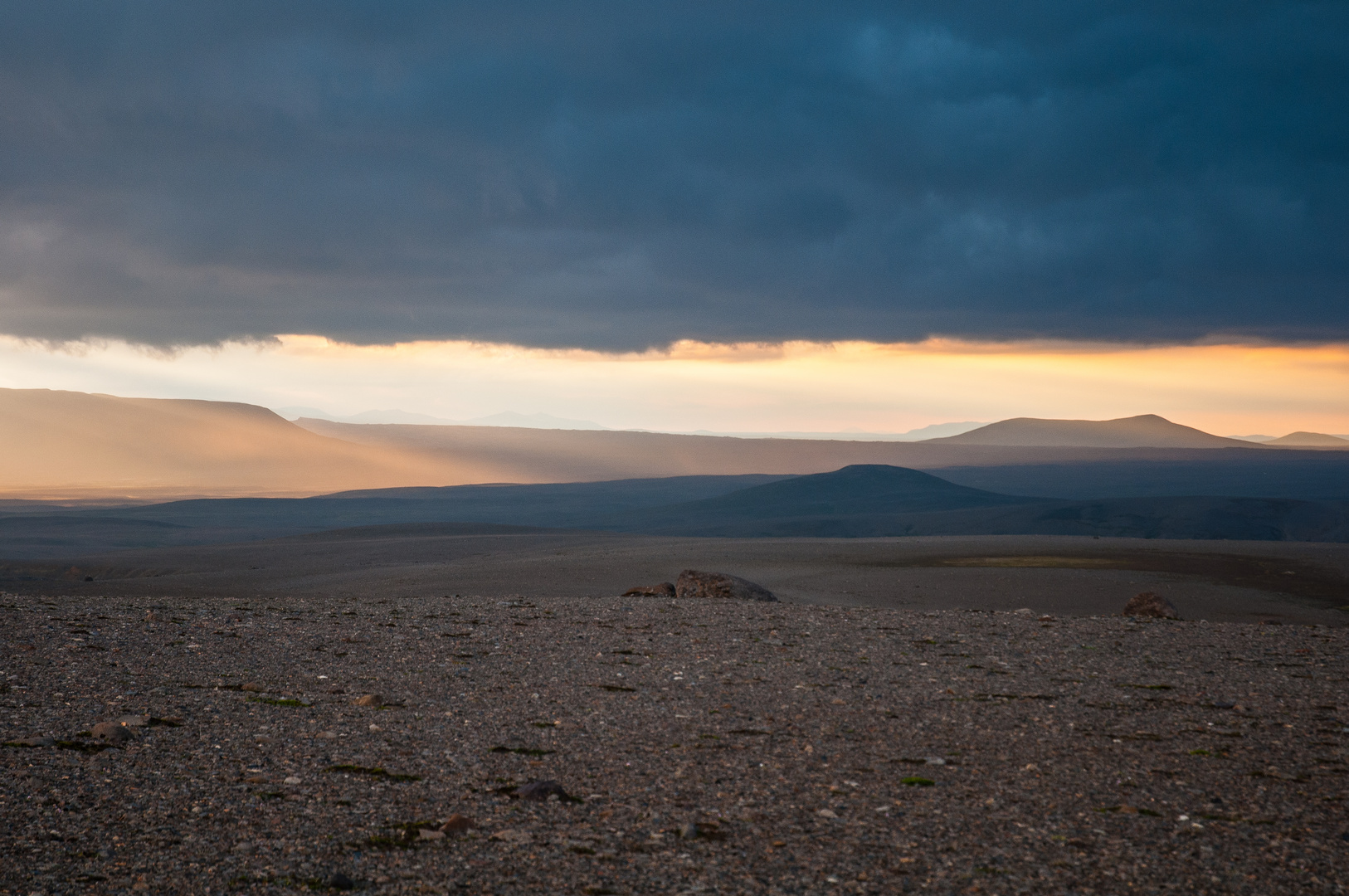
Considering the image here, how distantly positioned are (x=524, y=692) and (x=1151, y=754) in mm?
4836

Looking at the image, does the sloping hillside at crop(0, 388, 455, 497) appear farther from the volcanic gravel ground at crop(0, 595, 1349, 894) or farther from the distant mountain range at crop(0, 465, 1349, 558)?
the volcanic gravel ground at crop(0, 595, 1349, 894)

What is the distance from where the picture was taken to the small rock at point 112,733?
21.4 feet

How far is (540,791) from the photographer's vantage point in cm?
577

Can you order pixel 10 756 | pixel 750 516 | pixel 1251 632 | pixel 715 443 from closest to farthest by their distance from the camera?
pixel 10 756 → pixel 1251 632 → pixel 750 516 → pixel 715 443

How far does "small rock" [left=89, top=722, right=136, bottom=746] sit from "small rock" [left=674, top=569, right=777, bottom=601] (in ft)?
31.1

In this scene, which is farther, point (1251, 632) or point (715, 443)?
point (715, 443)

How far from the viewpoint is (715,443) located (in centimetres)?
19650

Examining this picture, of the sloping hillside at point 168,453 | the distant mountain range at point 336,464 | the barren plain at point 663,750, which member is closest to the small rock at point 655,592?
the barren plain at point 663,750

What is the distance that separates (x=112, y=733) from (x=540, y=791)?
9.98 feet

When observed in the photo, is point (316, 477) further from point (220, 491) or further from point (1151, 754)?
point (1151, 754)

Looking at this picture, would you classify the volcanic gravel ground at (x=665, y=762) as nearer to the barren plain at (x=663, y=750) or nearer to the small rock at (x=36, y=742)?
the barren plain at (x=663, y=750)

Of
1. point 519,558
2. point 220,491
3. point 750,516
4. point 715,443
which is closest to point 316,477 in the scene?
point 220,491

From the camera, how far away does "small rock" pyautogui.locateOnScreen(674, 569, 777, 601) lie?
15.5 metres

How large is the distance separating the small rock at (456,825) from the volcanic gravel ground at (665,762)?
0.08m
